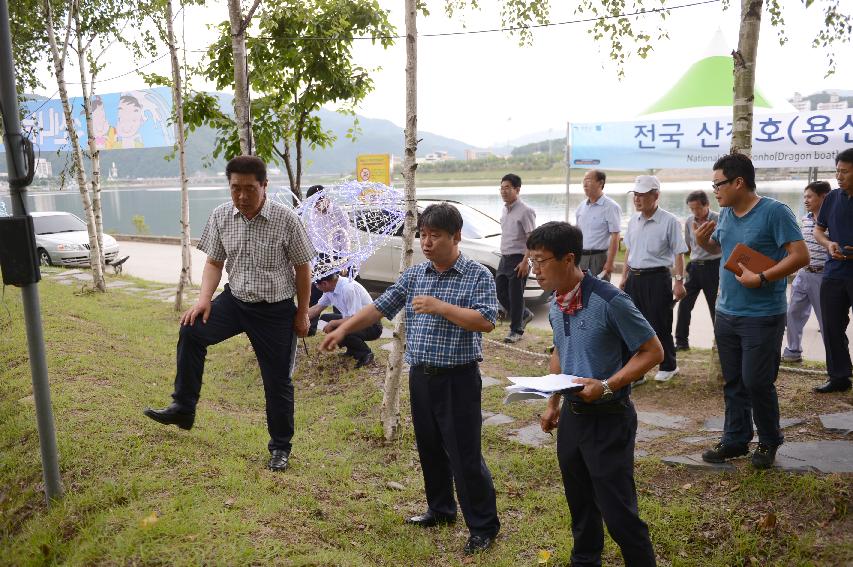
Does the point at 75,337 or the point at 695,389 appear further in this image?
the point at 75,337

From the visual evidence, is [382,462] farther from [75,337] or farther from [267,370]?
[75,337]

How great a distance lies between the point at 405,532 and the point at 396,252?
7.51 meters

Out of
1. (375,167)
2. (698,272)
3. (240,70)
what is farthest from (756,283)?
(375,167)

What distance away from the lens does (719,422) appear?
5164 mm

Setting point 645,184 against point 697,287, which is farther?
point 697,287

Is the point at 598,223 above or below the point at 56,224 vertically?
above

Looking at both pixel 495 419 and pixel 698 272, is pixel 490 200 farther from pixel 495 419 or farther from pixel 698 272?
pixel 495 419

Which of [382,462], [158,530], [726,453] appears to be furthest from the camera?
[382,462]

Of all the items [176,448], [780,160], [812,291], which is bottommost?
[176,448]

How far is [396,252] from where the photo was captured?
10992 millimetres

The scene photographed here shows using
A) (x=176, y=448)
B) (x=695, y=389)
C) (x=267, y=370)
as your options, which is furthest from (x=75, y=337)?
(x=695, y=389)

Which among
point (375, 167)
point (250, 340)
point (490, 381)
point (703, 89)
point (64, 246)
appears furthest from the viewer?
point (64, 246)

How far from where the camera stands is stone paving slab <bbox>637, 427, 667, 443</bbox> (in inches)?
199

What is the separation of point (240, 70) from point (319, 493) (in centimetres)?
410
